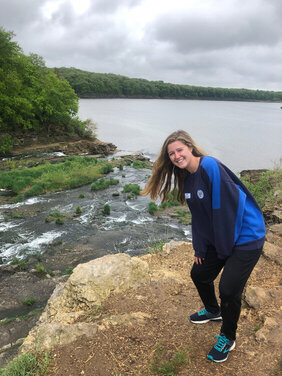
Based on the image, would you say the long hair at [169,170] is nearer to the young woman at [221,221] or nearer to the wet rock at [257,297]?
the young woman at [221,221]

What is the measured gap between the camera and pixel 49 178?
76.1ft

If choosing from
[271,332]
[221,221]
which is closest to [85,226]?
[271,332]

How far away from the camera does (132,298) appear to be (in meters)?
4.54

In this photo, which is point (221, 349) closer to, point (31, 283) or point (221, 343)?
point (221, 343)

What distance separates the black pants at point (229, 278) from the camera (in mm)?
2752

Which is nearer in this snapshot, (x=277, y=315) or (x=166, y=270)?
(x=277, y=315)

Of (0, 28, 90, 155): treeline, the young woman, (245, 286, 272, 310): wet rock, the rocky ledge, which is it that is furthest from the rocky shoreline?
(0, 28, 90, 155): treeline

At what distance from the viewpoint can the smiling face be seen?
2.95m

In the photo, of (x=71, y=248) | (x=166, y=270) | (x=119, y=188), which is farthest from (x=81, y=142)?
(x=166, y=270)

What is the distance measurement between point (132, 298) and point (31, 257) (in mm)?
8562

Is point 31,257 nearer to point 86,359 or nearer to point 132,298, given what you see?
point 132,298

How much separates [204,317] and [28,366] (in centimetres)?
223

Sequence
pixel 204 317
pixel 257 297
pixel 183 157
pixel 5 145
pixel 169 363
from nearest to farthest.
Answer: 1. pixel 183 157
2. pixel 169 363
3. pixel 204 317
4. pixel 257 297
5. pixel 5 145

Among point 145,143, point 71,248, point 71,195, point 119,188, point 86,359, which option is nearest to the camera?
point 86,359
